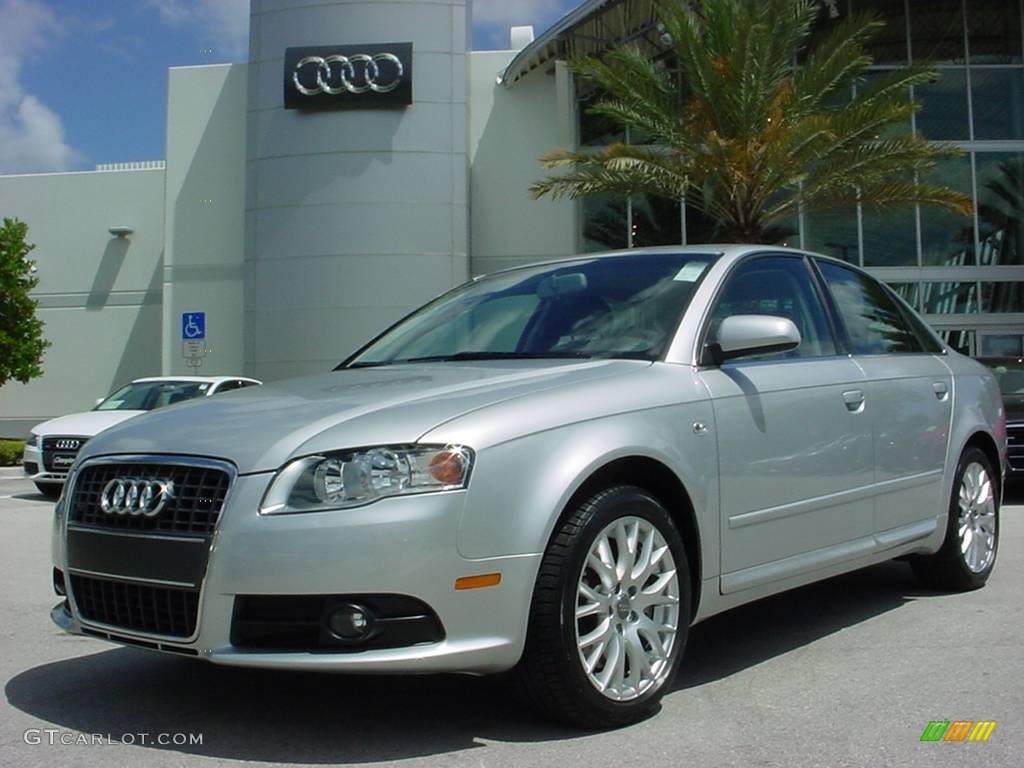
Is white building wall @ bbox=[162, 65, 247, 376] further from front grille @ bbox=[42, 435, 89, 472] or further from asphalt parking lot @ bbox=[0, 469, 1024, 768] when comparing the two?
asphalt parking lot @ bbox=[0, 469, 1024, 768]

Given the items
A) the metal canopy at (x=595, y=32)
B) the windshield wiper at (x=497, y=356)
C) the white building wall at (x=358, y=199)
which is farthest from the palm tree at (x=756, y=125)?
the windshield wiper at (x=497, y=356)

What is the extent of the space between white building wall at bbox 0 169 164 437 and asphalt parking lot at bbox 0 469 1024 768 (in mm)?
23995

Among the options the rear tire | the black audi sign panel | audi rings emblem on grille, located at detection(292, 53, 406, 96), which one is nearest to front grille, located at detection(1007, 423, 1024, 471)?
the rear tire

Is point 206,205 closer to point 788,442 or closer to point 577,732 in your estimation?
point 788,442

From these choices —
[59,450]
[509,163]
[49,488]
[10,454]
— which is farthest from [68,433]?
[509,163]

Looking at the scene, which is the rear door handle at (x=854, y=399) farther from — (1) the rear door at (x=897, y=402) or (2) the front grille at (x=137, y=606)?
(2) the front grille at (x=137, y=606)

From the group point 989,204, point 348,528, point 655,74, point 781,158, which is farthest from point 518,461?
point 989,204

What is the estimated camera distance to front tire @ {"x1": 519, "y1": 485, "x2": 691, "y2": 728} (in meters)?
3.46

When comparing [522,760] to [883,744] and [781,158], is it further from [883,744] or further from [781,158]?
[781,158]

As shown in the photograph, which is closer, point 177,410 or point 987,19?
point 177,410

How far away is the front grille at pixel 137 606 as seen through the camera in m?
3.41

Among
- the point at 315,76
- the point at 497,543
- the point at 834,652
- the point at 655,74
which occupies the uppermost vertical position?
the point at 315,76

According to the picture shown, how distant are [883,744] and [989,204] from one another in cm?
2126

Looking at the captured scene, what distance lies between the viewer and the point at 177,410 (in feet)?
13.2
